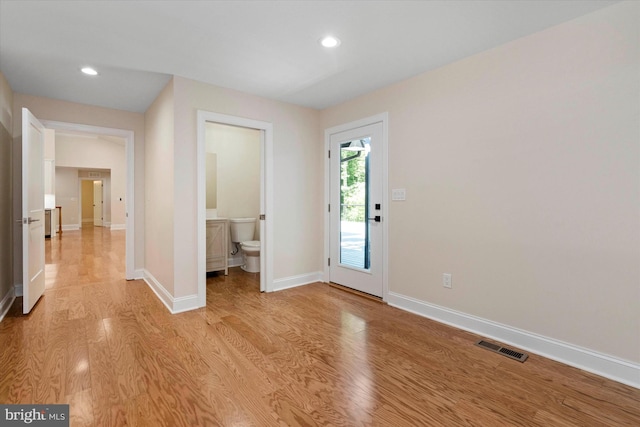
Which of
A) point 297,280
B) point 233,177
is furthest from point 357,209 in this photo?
point 233,177

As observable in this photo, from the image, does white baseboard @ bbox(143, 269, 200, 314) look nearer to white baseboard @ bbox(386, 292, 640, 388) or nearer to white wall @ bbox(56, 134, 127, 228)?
white baseboard @ bbox(386, 292, 640, 388)

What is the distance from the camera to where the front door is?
3.55m

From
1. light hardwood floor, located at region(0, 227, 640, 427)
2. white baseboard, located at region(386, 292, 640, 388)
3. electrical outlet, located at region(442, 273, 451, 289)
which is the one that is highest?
electrical outlet, located at region(442, 273, 451, 289)

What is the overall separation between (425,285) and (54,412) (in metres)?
2.90

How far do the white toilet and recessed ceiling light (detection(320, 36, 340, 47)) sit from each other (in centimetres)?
313

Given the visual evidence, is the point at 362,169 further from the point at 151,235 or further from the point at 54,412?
the point at 54,412

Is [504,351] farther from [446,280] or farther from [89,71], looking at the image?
[89,71]

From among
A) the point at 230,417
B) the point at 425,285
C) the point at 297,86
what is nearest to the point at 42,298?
the point at 230,417

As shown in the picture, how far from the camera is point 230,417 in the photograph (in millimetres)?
1601

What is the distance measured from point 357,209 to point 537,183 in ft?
6.27

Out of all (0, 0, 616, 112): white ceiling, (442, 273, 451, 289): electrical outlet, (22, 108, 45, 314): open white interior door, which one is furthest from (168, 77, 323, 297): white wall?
(442, 273, 451, 289): electrical outlet

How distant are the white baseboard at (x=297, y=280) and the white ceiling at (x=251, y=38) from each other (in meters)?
2.40

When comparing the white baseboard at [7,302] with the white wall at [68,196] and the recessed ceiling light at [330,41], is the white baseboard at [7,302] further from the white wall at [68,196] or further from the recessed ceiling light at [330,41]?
the white wall at [68,196]

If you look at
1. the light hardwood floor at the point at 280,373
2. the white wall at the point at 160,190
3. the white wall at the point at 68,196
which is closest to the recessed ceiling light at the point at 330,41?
the white wall at the point at 160,190
